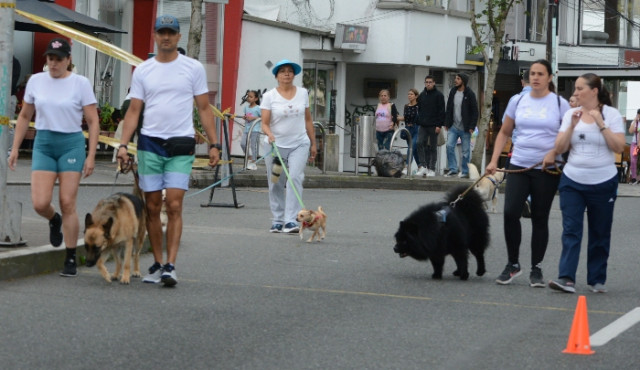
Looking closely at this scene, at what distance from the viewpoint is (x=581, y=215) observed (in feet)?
31.3

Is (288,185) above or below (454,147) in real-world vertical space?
below

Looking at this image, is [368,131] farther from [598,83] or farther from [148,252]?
[598,83]

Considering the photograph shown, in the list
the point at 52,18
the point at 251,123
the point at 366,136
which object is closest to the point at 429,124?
the point at 366,136

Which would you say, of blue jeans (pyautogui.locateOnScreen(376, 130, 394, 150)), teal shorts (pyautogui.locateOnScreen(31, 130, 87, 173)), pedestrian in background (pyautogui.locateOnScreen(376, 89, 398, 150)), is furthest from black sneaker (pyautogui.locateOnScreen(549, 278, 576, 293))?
blue jeans (pyautogui.locateOnScreen(376, 130, 394, 150))

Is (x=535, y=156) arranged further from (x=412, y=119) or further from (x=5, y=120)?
(x=412, y=119)

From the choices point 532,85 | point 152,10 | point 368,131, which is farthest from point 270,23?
point 532,85

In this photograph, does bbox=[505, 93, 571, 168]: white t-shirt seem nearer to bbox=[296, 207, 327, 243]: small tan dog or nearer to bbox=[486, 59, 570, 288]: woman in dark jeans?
bbox=[486, 59, 570, 288]: woman in dark jeans

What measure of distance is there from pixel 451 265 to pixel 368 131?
1346 centimetres

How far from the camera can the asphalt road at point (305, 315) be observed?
22.7ft

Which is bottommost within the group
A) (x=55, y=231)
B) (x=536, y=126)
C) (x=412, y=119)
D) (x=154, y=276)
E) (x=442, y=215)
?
(x=154, y=276)

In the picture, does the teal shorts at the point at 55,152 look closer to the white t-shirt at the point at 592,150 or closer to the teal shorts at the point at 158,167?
the teal shorts at the point at 158,167

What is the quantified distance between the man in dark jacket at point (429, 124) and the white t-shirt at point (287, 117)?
1168 cm

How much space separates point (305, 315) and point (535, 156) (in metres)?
2.56

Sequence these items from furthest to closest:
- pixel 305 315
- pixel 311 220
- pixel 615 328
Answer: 1. pixel 311 220
2. pixel 305 315
3. pixel 615 328
